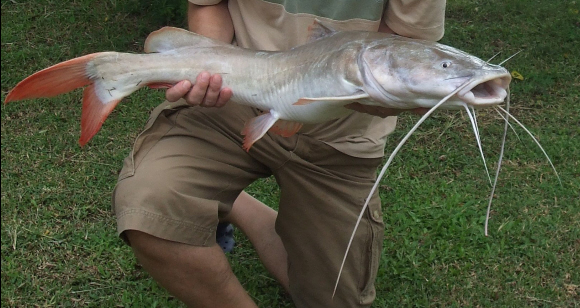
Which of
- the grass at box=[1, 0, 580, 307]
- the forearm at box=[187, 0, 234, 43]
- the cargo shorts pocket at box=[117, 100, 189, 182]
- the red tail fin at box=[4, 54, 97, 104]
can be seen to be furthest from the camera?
the grass at box=[1, 0, 580, 307]

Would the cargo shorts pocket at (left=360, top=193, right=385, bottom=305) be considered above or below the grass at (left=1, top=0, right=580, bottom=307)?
above

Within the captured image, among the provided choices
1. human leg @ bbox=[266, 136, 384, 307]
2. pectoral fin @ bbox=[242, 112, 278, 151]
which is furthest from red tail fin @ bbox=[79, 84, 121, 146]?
human leg @ bbox=[266, 136, 384, 307]

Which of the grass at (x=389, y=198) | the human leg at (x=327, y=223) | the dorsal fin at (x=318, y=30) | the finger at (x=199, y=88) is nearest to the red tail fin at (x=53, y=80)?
the finger at (x=199, y=88)

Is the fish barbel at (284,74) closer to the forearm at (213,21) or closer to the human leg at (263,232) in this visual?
the forearm at (213,21)

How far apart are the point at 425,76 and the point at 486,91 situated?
153 mm

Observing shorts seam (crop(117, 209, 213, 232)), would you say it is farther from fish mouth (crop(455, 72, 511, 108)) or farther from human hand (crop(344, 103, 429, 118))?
fish mouth (crop(455, 72, 511, 108))

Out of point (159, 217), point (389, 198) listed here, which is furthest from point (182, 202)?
point (389, 198)

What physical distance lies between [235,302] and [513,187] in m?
1.83

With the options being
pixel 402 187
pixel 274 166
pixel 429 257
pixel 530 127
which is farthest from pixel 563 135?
pixel 274 166

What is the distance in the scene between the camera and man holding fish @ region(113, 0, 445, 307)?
2184 mm

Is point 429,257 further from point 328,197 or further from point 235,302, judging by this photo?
point 235,302

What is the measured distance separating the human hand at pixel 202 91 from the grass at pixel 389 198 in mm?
1068

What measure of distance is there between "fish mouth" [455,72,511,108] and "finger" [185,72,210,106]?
81 centimetres

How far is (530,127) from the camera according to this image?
4.14 metres
